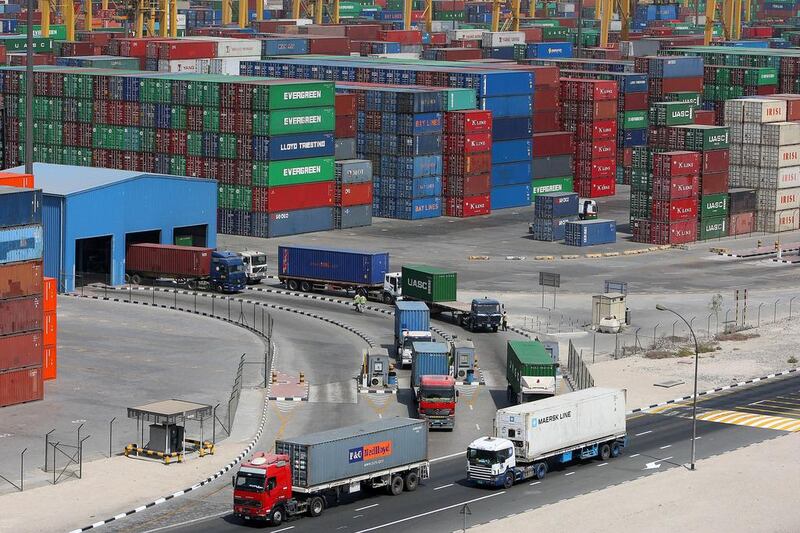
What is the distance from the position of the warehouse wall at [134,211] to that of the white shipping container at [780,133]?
58231mm

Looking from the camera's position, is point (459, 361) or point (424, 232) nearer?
point (459, 361)

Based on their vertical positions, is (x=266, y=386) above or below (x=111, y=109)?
below

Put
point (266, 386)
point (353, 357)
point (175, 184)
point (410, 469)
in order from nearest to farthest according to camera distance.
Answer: point (410, 469) → point (266, 386) → point (353, 357) → point (175, 184)

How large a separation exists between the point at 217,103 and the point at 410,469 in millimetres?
87365

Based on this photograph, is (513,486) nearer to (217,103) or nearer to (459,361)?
(459,361)

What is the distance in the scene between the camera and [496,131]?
185 meters

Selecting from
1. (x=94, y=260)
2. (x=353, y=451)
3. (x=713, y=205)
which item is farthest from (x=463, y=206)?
(x=353, y=451)

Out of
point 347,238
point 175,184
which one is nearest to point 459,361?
point 175,184

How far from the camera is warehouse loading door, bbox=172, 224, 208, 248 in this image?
146 m

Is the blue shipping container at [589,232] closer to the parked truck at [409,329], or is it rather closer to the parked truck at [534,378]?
the parked truck at [409,329]

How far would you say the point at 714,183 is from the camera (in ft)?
548

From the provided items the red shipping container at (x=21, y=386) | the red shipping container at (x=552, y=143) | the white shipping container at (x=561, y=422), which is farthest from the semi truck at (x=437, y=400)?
the red shipping container at (x=552, y=143)

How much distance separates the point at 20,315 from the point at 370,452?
89.9 ft

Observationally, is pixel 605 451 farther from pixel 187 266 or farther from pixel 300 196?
pixel 300 196
